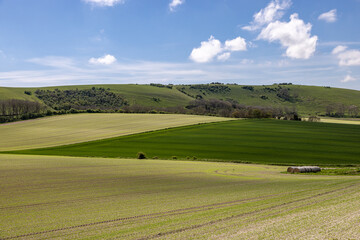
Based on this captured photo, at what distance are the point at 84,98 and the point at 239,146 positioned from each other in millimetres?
130828

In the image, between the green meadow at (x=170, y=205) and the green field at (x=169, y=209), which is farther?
the green meadow at (x=170, y=205)

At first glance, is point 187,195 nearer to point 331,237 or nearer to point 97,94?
point 331,237

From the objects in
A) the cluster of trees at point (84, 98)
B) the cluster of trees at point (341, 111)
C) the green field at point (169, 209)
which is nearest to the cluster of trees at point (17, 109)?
the cluster of trees at point (84, 98)

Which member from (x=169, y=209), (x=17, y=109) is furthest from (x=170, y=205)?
(x=17, y=109)

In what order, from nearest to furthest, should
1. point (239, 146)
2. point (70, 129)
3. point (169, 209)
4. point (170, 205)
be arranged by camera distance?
point (169, 209)
point (170, 205)
point (239, 146)
point (70, 129)

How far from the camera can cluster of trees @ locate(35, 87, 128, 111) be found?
154125 millimetres

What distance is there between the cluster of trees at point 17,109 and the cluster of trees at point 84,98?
64.7 feet

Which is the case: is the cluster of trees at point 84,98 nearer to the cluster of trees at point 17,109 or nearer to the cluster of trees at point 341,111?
the cluster of trees at point 17,109

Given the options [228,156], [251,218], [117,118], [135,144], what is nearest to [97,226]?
[251,218]

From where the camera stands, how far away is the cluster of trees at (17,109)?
106 meters

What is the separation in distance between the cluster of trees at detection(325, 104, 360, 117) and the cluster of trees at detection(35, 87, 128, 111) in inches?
4229

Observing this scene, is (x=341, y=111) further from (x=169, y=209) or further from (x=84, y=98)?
(x=169, y=209)

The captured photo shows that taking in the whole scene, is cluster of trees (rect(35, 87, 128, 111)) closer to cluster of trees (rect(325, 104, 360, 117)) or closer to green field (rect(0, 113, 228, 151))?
green field (rect(0, 113, 228, 151))

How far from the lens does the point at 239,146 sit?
57.4 meters
